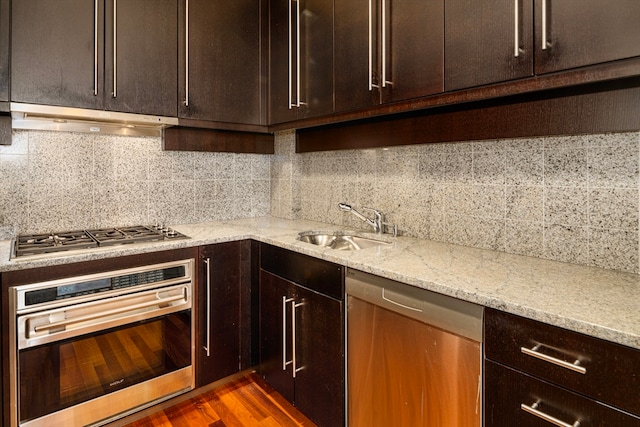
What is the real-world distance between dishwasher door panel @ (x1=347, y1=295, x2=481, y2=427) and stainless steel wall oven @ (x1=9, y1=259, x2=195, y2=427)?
3.03 ft

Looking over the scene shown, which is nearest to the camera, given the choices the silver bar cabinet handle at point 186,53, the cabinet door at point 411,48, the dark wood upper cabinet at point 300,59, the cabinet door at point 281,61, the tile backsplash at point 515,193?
the tile backsplash at point 515,193

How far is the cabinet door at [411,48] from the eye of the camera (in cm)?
141

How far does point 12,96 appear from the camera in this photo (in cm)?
160

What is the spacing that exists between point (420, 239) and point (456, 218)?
0.74 ft

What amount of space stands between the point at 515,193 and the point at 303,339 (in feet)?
3.72

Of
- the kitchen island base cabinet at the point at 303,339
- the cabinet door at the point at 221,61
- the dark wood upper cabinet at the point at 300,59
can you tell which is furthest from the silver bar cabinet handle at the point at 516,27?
the cabinet door at the point at 221,61

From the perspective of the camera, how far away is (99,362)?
1.64 metres

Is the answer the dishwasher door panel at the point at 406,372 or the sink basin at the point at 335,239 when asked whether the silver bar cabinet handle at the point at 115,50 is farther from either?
the dishwasher door panel at the point at 406,372

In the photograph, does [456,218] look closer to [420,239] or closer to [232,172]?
[420,239]

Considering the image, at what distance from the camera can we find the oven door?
1495 mm

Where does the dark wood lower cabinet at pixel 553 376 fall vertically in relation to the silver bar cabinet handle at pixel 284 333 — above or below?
above

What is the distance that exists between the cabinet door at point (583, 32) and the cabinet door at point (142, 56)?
1729 mm

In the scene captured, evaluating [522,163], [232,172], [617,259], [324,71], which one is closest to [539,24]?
[522,163]

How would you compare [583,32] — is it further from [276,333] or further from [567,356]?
[276,333]
